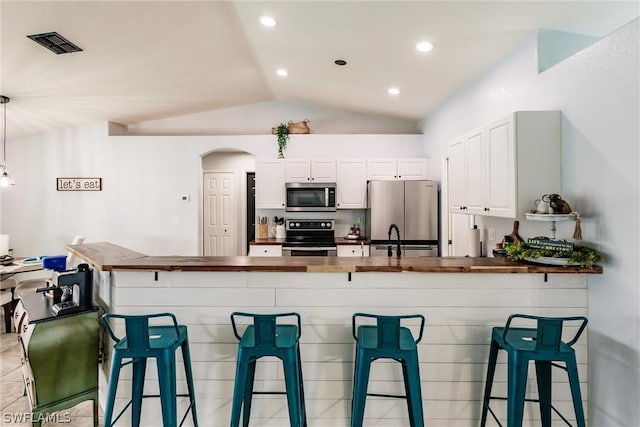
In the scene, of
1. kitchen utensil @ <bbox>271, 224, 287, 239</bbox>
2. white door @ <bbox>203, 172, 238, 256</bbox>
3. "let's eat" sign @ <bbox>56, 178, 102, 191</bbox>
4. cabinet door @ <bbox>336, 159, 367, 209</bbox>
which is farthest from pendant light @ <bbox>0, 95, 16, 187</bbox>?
cabinet door @ <bbox>336, 159, 367, 209</bbox>

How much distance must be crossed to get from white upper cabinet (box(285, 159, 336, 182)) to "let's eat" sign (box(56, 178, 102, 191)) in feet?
9.70

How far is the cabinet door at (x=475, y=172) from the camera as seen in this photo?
2568 mm

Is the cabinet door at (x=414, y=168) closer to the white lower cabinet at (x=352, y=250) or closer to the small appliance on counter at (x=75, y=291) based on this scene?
the white lower cabinet at (x=352, y=250)

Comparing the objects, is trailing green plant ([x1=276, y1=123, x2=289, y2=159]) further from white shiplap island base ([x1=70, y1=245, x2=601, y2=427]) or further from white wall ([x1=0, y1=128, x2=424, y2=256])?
white shiplap island base ([x1=70, y1=245, x2=601, y2=427])

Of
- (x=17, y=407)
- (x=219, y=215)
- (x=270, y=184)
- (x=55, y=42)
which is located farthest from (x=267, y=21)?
(x=219, y=215)

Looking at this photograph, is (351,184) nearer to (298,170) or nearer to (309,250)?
(298,170)

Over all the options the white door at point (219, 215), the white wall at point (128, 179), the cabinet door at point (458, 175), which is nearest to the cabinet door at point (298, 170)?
the white wall at point (128, 179)

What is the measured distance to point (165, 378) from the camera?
175cm

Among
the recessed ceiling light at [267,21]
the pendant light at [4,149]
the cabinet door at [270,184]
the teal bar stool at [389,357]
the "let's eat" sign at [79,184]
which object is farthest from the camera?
the "let's eat" sign at [79,184]

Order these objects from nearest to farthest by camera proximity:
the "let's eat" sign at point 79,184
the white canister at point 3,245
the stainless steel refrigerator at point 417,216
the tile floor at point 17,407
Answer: the tile floor at point 17,407, the stainless steel refrigerator at point 417,216, the white canister at point 3,245, the "let's eat" sign at point 79,184

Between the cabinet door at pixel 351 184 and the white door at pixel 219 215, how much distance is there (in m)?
2.37

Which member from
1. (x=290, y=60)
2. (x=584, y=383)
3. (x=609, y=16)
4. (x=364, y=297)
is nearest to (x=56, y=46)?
(x=290, y=60)

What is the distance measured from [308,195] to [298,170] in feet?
1.32

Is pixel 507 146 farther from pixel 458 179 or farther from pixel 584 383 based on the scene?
pixel 584 383
